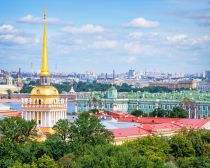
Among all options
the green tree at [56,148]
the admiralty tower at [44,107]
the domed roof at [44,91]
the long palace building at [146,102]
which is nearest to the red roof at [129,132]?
the admiralty tower at [44,107]

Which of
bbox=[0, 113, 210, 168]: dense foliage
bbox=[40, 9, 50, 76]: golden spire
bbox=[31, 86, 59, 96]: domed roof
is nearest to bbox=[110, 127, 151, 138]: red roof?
bbox=[31, 86, 59, 96]: domed roof

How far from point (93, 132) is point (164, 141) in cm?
521

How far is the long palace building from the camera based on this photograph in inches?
3878

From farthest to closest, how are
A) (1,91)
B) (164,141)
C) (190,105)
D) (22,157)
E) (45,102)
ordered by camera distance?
(1,91) < (190,105) < (45,102) < (164,141) < (22,157)

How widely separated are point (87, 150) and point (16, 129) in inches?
168

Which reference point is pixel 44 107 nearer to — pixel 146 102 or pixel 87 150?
pixel 87 150

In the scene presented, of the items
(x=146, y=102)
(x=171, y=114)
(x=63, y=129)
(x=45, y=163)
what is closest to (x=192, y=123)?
Result: (x=171, y=114)

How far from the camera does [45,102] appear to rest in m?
43.4

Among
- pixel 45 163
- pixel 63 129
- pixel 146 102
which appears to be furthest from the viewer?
pixel 146 102

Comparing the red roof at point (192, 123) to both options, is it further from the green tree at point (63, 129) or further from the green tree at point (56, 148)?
the green tree at point (56, 148)

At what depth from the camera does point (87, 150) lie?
32.7 m

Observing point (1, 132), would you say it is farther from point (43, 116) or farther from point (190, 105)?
point (190, 105)

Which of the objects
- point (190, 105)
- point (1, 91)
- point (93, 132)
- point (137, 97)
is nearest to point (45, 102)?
point (93, 132)

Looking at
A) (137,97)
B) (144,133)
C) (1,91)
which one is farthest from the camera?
(1,91)
